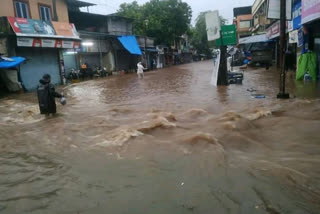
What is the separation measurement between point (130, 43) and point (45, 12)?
11.9 m

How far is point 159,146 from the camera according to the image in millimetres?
4875

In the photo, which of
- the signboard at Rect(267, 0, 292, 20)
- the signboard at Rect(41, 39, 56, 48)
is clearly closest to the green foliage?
the signboard at Rect(41, 39, 56, 48)

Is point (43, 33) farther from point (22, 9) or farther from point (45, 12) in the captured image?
point (45, 12)

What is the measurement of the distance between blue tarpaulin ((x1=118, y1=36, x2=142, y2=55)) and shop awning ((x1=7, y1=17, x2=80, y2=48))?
8708 mm

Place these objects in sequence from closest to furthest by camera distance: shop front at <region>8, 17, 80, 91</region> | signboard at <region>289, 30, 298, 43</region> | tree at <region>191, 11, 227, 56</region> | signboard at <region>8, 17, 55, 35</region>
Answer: signboard at <region>289, 30, 298, 43</region> → signboard at <region>8, 17, 55, 35</region> → shop front at <region>8, 17, 80, 91</region> → tree at <region>191, 11, 227, 56</region>

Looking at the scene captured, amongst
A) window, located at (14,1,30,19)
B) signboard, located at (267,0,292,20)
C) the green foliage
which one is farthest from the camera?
the green foliage

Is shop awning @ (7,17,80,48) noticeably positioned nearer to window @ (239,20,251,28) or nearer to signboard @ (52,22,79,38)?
signboard @ (52,22,79,38)

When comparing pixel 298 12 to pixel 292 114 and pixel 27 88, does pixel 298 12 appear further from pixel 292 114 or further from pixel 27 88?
pixel 27 88

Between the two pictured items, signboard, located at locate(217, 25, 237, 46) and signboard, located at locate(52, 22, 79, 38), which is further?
signboard, located at locate(52, 22, 79, 38)

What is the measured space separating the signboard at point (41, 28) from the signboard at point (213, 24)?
11137 mm

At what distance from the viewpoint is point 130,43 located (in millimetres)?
30297

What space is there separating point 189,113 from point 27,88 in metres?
14.1

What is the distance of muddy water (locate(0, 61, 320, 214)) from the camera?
2973 millimetres

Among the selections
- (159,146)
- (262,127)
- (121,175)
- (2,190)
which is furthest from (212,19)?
(2,190)
